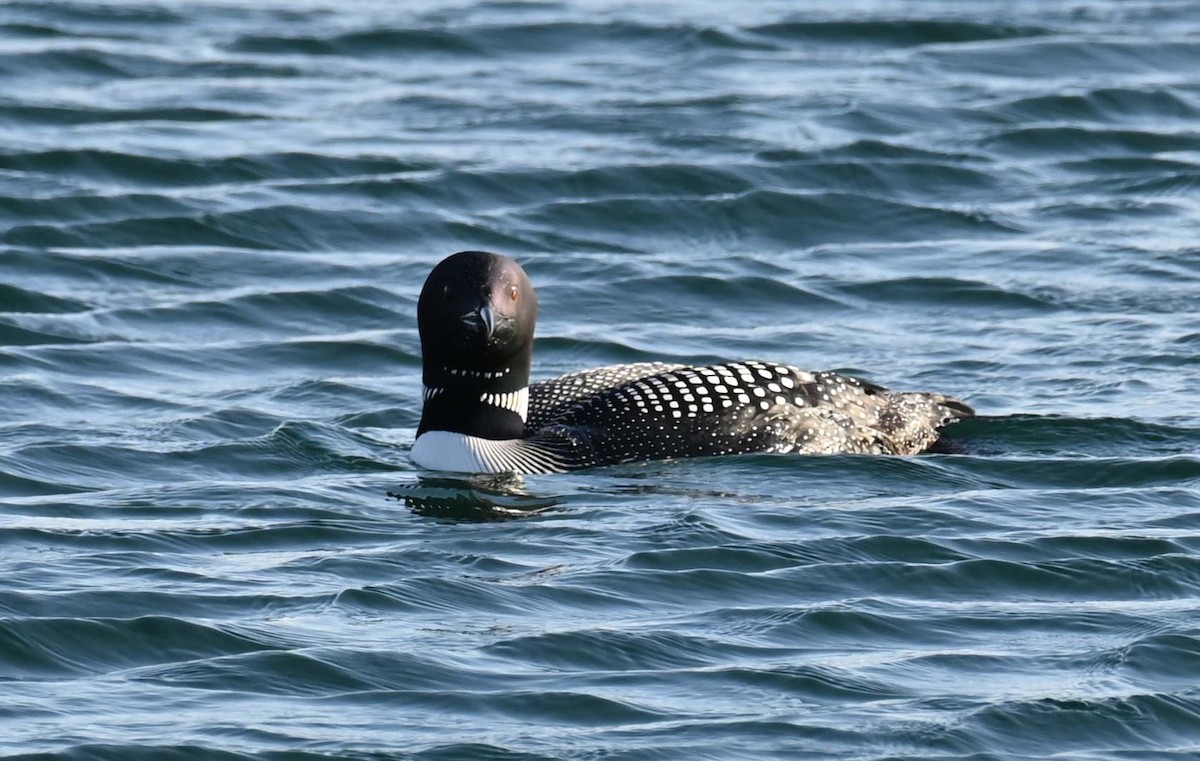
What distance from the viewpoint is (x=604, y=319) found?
1049 cm

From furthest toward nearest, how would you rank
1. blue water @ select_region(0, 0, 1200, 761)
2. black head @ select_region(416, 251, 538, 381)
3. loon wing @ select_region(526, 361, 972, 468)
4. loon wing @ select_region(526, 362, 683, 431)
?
loon wing @ select_region(526, 362, 683, 431) → loon wing @ select_region(526, 361, 972, 468) → black head @ select_region(416, 251, 538, 381) → blue water @ select_region(0, 0, 1200, 761)

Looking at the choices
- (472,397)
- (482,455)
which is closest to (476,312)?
(472,397)

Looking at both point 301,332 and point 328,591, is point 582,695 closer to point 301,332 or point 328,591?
point 328,591

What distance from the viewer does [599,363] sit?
9.88 meters

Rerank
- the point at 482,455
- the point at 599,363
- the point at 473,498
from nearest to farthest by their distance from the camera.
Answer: the point at 473,498, the point at 482,455, the point at 599,363

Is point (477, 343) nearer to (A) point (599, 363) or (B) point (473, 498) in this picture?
(B) point (473, 498)

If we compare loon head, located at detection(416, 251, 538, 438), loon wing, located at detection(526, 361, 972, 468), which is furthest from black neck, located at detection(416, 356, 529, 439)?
loon wing, located at detection(526, 361, 972, 468)

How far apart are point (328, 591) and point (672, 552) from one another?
949 millimetres

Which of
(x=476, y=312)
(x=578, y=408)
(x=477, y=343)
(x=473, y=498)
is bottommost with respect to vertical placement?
(x=473, y=498)

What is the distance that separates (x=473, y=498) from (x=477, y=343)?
1.57 feet

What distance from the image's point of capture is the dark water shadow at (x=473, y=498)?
7430mm

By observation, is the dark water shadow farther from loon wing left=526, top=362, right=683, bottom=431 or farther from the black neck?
loon wing left=526, top=362, right=683, bottom=431

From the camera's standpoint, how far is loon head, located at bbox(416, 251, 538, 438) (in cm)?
767

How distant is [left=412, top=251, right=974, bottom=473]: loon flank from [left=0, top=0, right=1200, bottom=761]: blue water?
110 millimetres
